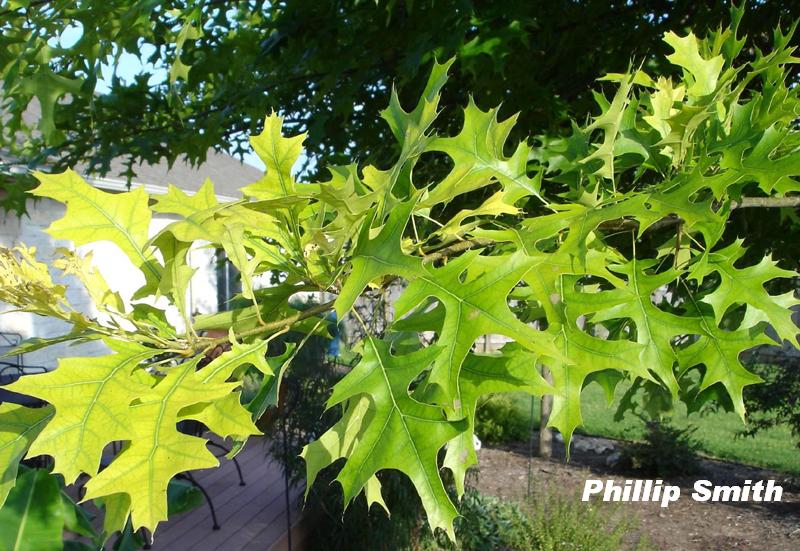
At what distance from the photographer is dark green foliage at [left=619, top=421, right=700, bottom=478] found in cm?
635

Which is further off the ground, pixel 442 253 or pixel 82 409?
pixel 442 253

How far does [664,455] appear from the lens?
251 inches

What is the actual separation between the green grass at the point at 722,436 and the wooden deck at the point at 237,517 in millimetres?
3579

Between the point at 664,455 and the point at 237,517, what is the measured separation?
4.27 metres

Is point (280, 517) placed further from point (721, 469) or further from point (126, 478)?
point (721, 469)

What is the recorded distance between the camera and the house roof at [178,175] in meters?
7.92

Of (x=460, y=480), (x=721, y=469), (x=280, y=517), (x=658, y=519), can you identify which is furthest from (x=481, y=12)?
(x=721, y=469)

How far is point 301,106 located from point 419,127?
285 centimetres

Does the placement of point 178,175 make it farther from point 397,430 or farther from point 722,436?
point 397,430

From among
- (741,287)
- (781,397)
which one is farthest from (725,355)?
(781,397)

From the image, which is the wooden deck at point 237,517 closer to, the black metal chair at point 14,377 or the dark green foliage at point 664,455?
the black metal chair at point 14,377

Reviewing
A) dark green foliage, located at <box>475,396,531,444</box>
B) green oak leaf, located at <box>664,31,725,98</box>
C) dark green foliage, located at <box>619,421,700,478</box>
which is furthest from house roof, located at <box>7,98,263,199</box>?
green oak leaf, located at <box>664,31,725,98</box>

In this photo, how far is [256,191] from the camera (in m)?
0.81

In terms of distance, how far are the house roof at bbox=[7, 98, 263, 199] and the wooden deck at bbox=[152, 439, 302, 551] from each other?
108 inches
